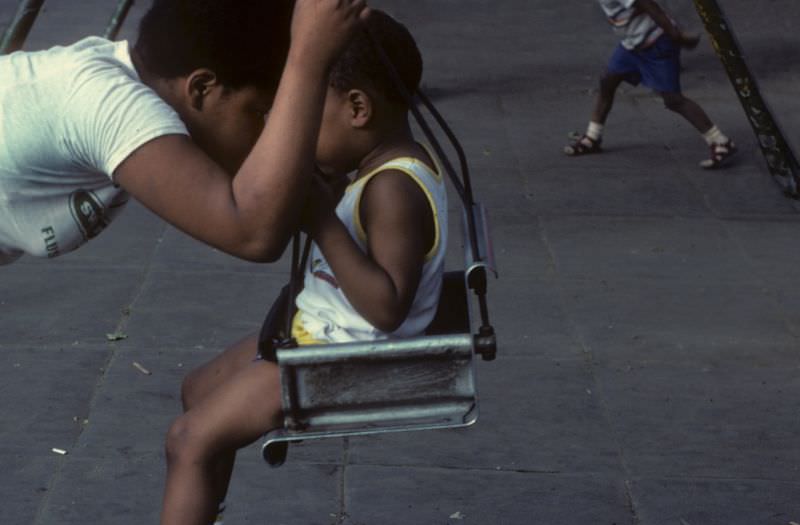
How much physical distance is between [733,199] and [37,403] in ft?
12.5

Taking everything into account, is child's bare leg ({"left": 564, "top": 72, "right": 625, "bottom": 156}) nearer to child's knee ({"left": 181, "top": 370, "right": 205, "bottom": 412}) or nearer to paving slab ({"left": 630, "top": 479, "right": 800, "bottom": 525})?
paving slab ({"left": 630, "top": 479, "right": 800, "bottom": 525})

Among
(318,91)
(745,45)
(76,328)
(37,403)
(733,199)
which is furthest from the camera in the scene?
(745,45)

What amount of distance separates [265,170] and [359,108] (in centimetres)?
60

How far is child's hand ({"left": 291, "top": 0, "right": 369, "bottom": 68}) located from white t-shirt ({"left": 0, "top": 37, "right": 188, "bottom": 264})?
0.80 feet

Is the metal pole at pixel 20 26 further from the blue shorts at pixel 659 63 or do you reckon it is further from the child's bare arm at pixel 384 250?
the blue shorts at pixel 659 63

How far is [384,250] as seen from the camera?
2.61 metres

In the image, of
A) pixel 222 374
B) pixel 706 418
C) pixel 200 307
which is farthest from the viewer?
pixel 200 307

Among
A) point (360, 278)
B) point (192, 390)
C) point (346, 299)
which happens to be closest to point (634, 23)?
point (192, 390)

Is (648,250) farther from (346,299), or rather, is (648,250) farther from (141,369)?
(346,299)

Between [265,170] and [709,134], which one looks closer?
[265,170]

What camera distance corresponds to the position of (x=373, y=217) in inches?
104

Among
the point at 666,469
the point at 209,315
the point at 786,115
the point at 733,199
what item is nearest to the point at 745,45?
the point at 786,115

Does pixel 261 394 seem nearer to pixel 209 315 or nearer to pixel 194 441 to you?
pixel 194 441

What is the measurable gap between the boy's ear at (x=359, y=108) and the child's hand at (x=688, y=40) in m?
4.93
